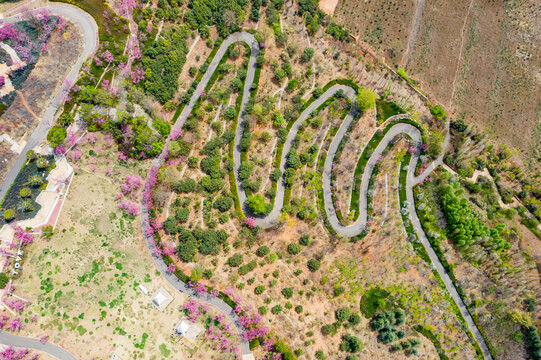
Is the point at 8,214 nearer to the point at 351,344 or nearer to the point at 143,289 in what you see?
the point at 143,289

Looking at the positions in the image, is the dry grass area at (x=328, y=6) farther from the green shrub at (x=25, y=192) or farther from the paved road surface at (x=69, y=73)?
the green shrub at (x=25, y=192)

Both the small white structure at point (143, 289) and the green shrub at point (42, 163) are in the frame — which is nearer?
the small white structure at point (143, 289)

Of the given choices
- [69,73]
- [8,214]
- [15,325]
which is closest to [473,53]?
[69,73]

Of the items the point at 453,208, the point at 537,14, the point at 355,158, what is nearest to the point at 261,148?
the point at 355,158

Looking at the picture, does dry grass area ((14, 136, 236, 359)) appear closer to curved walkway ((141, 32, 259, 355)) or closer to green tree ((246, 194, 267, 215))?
curved walkway ((141, 32, 259, 355))

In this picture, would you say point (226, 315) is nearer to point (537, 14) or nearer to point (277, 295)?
point (277, 295)

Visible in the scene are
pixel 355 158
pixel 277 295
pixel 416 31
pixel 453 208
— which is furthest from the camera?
pixel 416 31

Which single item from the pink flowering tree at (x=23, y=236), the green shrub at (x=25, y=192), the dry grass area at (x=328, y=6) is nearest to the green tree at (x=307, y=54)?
the dry grass area at (x=328, y=6)

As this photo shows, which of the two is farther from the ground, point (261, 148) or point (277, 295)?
point (261, 148)
